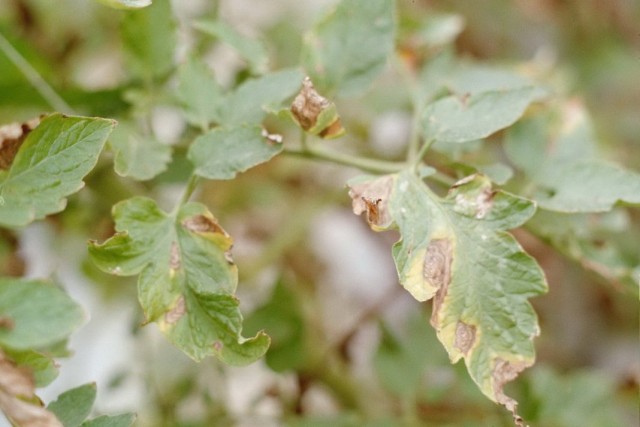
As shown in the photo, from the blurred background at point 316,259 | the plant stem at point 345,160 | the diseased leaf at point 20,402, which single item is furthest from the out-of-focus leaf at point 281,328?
the diseased leaf at point 20,402

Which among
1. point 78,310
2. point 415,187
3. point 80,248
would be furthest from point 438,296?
point 80,248

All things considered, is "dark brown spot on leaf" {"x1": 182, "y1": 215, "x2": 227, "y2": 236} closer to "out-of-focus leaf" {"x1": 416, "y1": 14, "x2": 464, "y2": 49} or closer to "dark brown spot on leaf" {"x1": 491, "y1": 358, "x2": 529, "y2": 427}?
"dark brown spot on leaf" {"x1": 491, "y1": 358, "x2": 529, "y2": 427}

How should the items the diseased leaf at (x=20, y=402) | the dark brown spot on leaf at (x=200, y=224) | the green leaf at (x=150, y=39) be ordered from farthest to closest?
the green leaf at (x=150, y=39), the dark brown spot on leaf at (x=200, y=224), the diseased leaf at (x=20, y=402)

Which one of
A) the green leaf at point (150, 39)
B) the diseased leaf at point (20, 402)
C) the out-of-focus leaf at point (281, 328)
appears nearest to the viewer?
the diseased leaf at point (20, 402)

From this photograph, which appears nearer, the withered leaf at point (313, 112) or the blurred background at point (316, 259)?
the withered leaf at point (313, 112)

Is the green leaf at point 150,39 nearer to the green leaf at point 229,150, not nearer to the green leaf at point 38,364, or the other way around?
the green leaf at point 229,150

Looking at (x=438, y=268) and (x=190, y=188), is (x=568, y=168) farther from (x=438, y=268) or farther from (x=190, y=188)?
(x=190, y=188)

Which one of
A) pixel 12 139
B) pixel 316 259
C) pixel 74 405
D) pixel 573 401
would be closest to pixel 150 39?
pixel 12 139

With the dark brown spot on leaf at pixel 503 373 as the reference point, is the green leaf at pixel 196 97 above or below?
above
